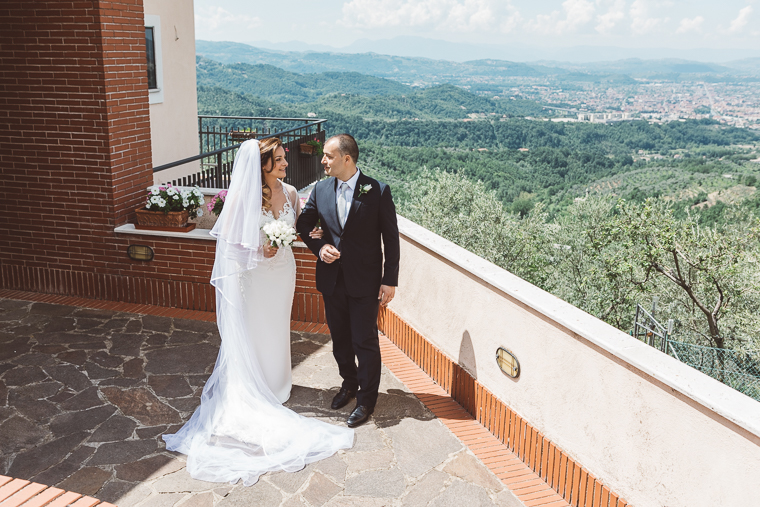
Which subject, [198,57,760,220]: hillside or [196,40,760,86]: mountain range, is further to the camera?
[196,40,760,86]: mountain range

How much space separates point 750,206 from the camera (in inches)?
1297

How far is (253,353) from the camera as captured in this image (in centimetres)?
468

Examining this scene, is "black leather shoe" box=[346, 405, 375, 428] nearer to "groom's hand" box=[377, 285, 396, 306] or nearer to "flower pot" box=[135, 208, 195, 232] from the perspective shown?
"groom's hand" box=[377, 285, 396, 306]

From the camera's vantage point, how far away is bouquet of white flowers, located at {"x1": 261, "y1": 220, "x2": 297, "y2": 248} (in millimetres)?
4496

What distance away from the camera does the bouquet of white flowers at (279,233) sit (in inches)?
177

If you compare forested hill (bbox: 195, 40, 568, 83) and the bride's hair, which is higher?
forested hill (bbox: 195, 40, 568, 83)

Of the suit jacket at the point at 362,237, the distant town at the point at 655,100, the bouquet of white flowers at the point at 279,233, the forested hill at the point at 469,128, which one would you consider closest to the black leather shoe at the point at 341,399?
the suit jacket at the point at 362,237

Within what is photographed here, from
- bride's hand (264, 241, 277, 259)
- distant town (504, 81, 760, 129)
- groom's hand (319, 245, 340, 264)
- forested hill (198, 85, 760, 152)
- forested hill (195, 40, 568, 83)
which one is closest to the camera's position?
groom's hand (319, 245, 340, 264)

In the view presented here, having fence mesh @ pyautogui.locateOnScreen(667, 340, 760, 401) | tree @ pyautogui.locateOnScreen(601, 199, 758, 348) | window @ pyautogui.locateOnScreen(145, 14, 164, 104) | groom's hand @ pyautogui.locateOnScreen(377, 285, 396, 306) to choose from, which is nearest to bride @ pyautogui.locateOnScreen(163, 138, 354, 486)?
groom's hand @ pyautogui.locateOnScreen(377, 285, 396, 306)

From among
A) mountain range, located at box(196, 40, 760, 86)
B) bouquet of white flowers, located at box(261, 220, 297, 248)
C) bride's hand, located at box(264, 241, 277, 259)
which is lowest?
bride's hand, located at box(264, 241, 277, 259)

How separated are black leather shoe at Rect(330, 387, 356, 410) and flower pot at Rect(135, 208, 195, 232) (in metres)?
2.93

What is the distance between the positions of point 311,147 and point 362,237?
992 cm

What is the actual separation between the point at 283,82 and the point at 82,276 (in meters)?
85.1

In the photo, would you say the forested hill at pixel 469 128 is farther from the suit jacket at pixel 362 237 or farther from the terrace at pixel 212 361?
the suit jacket at pixel 362 237
